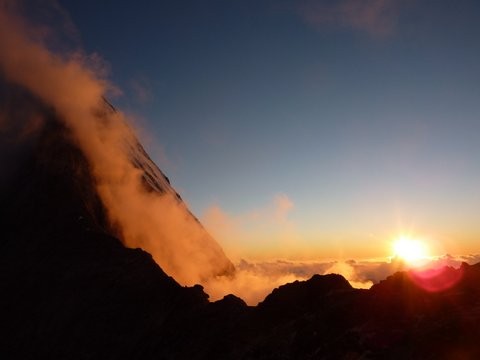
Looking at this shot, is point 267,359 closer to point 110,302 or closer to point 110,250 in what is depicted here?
point 110,302

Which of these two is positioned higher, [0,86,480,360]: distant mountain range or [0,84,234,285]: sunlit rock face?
[0,84,234,285]: sunlit rock face

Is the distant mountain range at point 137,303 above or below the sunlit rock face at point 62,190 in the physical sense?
below

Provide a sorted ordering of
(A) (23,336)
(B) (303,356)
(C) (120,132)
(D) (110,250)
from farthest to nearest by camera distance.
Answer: (C) (120,132) → (D) (110,250) → (A) (23,336) → (B) (303,356)

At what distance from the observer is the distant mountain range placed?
145 ft

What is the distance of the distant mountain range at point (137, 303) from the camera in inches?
1741

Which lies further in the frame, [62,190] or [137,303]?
[62,190]

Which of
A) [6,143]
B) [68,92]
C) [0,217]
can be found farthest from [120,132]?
[0,217]

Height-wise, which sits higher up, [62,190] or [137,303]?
[62,190]

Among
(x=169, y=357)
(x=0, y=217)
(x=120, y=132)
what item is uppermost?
(x=120, y=132)

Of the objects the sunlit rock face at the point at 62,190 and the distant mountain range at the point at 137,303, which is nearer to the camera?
the distant mountain range at the point at 137,303

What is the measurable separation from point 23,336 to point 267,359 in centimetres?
4358

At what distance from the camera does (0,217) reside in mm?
102188

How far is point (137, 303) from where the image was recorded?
2803 inches

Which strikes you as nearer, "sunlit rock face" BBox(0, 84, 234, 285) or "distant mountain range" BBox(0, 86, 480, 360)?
"distant mountain range" BBox(0, 86, 480, 360)
